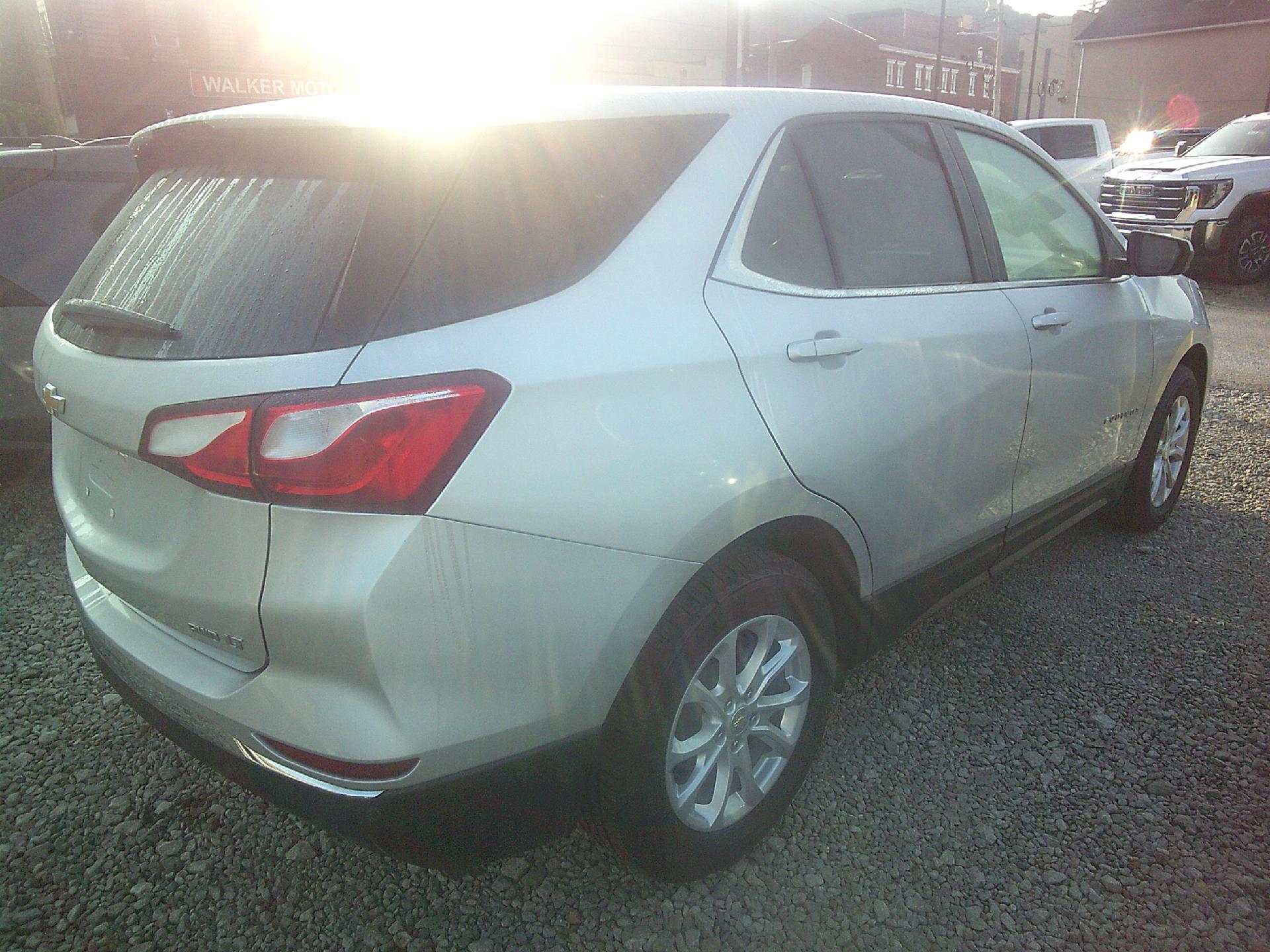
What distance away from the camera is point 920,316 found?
2391 millimetres

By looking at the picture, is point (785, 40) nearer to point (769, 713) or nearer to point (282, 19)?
point (282, 19)

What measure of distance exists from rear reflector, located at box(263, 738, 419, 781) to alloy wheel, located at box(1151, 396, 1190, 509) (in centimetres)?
345

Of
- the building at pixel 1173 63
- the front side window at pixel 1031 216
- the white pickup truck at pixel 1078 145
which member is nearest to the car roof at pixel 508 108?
the front side window at pixel 1031 216

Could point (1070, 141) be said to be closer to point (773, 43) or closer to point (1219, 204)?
point (1219, 204)

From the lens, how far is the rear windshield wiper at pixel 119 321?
1729mm

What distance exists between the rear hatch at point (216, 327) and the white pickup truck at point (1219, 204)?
39.8 feet

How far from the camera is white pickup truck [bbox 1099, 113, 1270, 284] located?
1127 centimetres

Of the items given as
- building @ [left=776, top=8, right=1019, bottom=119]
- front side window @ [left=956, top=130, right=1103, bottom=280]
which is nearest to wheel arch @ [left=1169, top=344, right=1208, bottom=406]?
front side window @ [left=956, top=130, right=1103, bottom=280]

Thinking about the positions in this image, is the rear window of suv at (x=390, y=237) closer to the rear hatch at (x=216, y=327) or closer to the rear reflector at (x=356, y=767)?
the rear hatch at (x=216, y=327)

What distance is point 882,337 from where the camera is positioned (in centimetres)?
225

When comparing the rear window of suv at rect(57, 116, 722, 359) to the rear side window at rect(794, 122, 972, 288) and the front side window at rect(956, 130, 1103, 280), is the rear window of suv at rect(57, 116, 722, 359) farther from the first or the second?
the front side window at rect(956, 130, 1103, 280)

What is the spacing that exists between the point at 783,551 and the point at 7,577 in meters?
3.09

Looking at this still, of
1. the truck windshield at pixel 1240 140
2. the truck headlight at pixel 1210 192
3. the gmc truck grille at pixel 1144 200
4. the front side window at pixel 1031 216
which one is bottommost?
the gmc truck grille at pixel 1144 200

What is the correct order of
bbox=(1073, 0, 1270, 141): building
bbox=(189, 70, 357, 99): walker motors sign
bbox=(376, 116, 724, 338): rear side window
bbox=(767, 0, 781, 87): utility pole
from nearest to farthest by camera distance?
1. bbox=(376, 116, 724, 338): rear side window
2. bbox=(189, 70, 357, 99): walker motors sign
3. bbox=(1073, 0, 1270, 141): building
4. bbox=(767, 0, 781, 87): utility pole
